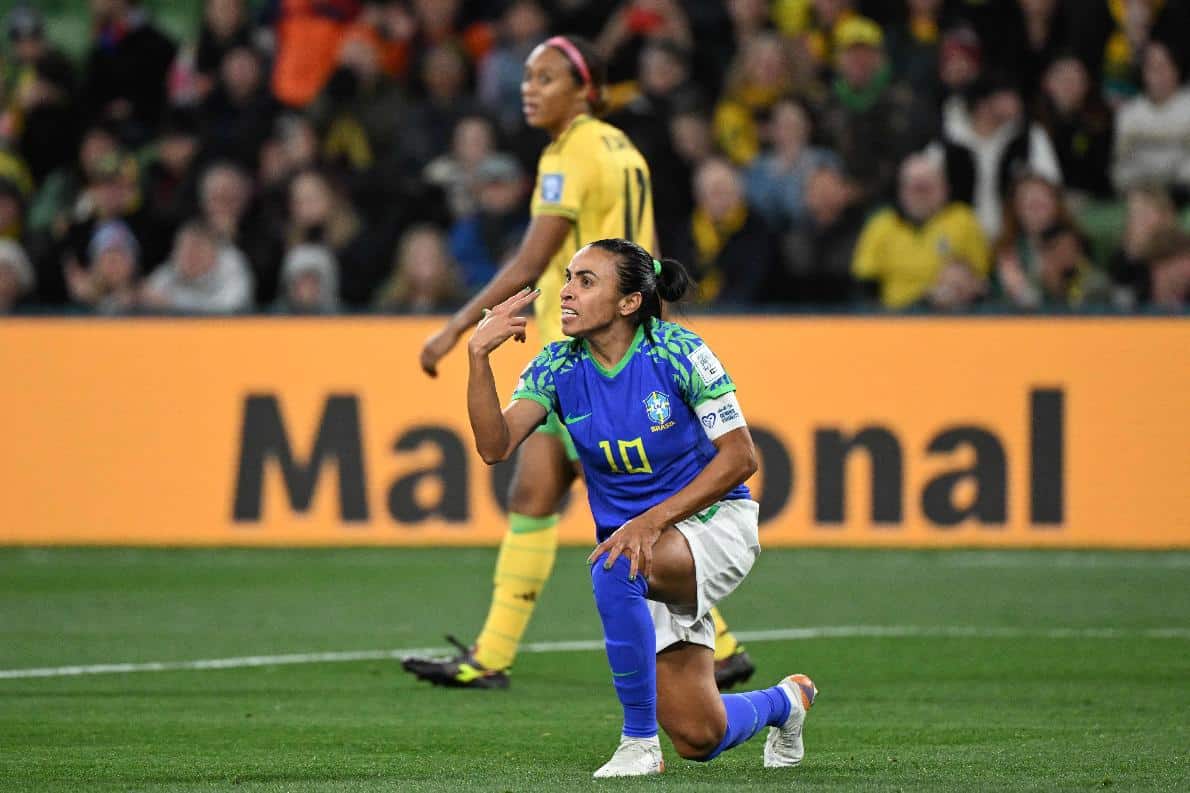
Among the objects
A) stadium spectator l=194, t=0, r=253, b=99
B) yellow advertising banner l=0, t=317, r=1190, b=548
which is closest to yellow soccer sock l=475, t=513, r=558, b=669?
yellow advertising banner l=0, t=317, r=1190, b=548

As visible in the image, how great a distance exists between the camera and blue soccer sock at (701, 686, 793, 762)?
5875 millimetres

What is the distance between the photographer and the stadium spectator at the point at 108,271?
14750mm

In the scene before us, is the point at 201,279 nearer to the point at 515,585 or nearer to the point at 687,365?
the point at 515,585

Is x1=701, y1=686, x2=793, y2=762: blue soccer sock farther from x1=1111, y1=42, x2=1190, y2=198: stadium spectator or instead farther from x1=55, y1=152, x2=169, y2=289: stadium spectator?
x1=55, y1=152, x2=169, y2=289: stadium spectator

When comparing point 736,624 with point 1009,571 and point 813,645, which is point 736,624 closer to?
point 813,645

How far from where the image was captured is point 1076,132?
14.7 m

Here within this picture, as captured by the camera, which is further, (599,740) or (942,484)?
(942,484)

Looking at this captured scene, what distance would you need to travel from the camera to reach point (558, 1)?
1653 cm

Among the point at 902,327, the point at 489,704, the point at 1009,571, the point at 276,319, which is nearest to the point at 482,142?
the point at 276,319

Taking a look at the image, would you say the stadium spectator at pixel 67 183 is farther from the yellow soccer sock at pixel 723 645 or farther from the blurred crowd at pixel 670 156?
the yellow soccer sock at pixel 723 645

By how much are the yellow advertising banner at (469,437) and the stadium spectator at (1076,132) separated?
231 centimetres

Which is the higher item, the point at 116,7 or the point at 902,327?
the point at 116,7

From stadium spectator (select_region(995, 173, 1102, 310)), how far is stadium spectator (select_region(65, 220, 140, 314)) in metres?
5.83

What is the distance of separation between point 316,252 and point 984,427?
193 inches
